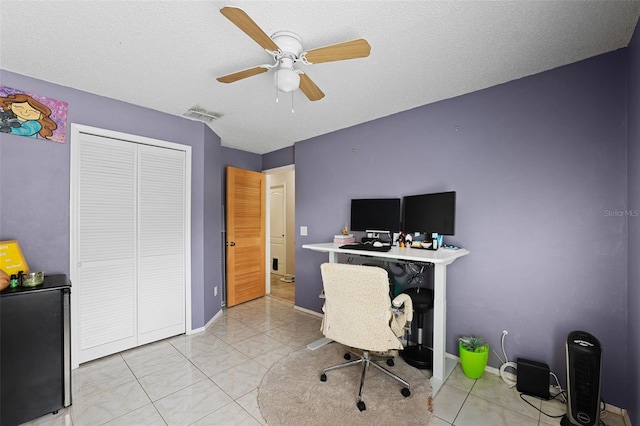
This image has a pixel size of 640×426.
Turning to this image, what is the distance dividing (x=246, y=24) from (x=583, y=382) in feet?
9.56

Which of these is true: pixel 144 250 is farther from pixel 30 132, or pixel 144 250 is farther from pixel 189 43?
pixel 189 43

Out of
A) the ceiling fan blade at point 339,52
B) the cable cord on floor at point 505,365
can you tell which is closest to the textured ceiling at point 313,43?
the ceiling fan blade at point 339,52

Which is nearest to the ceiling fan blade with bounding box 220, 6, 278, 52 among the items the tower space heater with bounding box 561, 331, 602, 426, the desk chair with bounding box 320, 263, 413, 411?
the desk chair with bounding box 320, 263, 413, 411

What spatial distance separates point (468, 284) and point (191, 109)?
3.45 meters

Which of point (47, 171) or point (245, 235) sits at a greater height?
point (47, 171)

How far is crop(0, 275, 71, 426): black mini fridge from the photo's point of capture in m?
1.79

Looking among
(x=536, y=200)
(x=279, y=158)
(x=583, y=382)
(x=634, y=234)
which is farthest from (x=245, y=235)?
(x=634, y=234)

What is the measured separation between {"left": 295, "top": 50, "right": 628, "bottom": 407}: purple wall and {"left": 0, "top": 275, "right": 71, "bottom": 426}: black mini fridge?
3.21 m

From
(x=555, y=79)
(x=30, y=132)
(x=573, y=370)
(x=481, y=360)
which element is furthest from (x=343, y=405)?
(x=30, y=132)

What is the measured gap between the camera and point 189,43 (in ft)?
6.13

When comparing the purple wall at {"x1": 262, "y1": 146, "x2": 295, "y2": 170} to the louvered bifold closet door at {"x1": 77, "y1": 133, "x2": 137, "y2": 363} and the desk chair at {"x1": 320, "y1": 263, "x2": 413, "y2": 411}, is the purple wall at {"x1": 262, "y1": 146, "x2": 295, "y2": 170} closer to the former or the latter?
the louvered bifold closet door at {"x1": 77, "y1": 133, "x2": 137, "y2": 363}

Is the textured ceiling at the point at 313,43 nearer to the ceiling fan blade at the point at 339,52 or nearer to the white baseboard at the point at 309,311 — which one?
the ceiling fan blade at the point at 339,52

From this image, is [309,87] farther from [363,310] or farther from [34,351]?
[34,351]

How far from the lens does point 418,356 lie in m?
2.60
